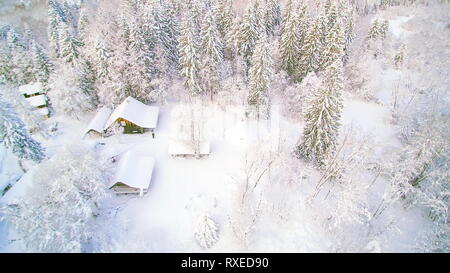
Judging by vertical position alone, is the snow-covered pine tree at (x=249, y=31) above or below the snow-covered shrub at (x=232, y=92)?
above

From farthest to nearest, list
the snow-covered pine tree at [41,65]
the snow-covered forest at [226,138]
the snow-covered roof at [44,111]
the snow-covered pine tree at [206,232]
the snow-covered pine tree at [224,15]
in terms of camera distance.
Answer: the snow-covered pine tree at [224,15] < the snow-covered pine tree at [41,65] < the snow-covered roof at [44,111] < the snow-covered forest at [226,138] < the snow-covered pine tree at [206,232]

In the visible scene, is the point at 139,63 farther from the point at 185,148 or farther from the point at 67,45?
the point at 185,148

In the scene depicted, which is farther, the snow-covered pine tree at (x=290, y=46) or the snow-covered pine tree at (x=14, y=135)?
the snow-covered pine tree at (x=290, y=46)

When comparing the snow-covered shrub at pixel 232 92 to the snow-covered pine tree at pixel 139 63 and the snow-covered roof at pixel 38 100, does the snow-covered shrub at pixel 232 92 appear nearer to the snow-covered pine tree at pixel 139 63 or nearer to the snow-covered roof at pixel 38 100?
the snow-covered pine tree at pixel 139 63

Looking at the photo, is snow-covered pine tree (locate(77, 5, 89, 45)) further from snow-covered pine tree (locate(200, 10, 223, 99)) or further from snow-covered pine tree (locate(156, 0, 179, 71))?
snow-covered pine tree (locate(200, 10, 223, 99))

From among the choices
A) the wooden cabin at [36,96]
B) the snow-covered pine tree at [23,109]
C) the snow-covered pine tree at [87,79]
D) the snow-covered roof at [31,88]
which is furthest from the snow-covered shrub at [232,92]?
the snow-covered roof at [31,88]
